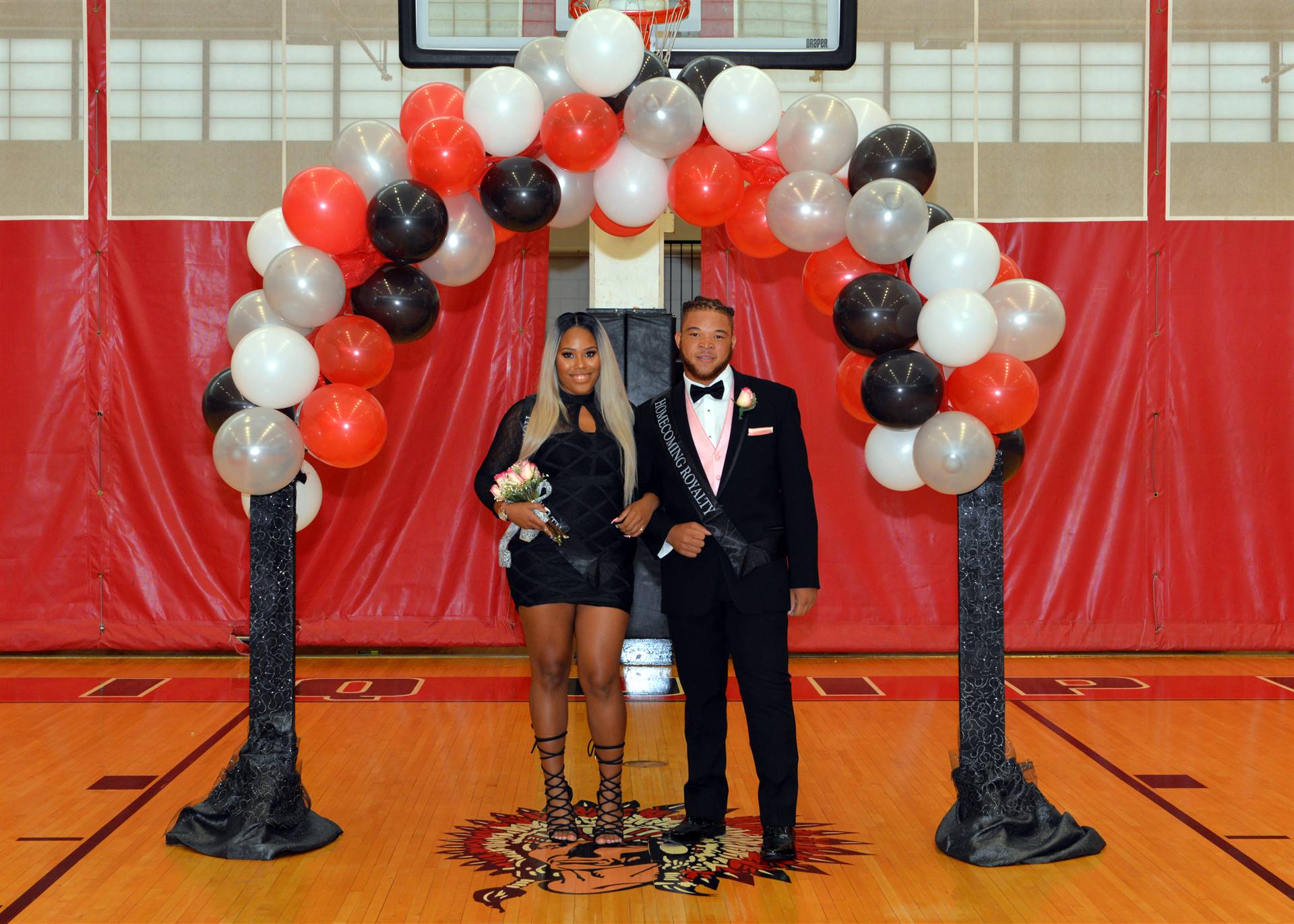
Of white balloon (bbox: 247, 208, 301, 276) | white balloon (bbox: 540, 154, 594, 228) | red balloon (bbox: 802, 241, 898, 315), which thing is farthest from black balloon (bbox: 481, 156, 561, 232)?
red balloon (bbox: 802, 241, 898, 315)

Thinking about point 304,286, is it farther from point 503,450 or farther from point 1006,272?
point 1006,272

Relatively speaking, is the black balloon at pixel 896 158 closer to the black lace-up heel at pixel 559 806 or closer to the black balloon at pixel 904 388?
the black balloon at pixel 904 388

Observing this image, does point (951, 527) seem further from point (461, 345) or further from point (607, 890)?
point (607, 890)

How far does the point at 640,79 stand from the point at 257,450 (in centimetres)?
165

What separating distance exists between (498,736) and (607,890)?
69.8 inches

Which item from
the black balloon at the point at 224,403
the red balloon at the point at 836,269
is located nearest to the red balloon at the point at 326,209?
the black balloon at the point at 224,403

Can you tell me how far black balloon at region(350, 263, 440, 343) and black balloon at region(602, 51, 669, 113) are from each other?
82 centimetres

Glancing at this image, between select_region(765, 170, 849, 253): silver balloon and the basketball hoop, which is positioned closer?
select_region(765, 170, 849, 253): silver balloon

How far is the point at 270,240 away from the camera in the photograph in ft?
12.4

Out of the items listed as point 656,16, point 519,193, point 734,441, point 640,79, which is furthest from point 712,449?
point 656,16

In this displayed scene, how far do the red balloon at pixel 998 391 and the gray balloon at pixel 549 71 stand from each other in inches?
59.7

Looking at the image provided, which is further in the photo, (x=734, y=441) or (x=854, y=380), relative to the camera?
(x=854, y=380)

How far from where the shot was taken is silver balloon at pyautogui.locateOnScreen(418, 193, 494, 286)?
3750mm

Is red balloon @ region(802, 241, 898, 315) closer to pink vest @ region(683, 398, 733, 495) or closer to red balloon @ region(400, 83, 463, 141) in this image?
pink vest @ region(683, 398, 733, 495)
